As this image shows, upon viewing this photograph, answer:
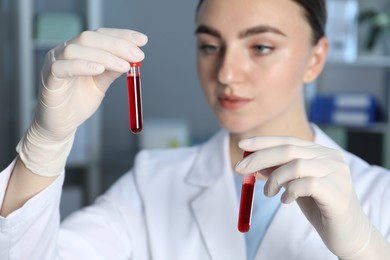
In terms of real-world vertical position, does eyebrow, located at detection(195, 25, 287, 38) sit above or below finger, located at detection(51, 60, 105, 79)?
above

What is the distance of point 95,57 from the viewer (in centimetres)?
97


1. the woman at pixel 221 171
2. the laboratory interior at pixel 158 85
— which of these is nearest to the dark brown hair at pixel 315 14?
the woman at pixel 221 171

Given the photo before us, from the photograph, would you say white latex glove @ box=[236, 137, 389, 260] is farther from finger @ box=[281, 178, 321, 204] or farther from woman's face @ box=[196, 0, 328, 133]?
woman's face @ box=[196, 0, 328, 133]

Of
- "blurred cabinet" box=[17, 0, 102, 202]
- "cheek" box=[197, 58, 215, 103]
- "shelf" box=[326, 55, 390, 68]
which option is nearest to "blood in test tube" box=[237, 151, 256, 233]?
"cheek" box=[197, 58, 215, 103]

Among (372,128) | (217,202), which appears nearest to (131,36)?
(217,202)

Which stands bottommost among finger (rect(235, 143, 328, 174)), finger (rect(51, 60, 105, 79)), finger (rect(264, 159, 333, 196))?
finger (rect(264, 159, 333, 196))

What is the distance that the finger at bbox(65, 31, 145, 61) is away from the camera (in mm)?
973

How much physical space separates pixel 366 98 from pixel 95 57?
2.54m

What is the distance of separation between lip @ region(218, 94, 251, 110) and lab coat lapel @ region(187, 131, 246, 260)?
167 mm

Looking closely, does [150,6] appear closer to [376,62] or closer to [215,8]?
[376,62]

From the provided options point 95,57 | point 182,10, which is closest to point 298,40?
point 95,57

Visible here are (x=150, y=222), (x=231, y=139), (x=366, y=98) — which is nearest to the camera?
(x=150, y=222)

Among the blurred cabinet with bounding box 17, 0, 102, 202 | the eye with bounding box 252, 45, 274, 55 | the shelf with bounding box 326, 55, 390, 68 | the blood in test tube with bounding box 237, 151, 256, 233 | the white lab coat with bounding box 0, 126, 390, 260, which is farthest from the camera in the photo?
the shelf with bounding box 326, 55, 390, 68

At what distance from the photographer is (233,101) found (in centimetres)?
131
